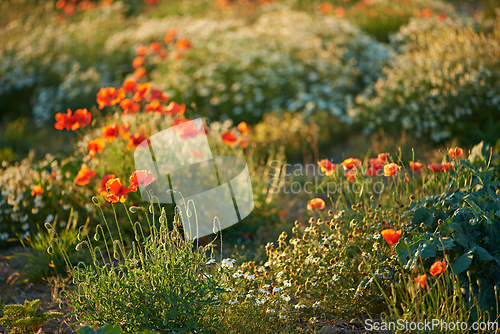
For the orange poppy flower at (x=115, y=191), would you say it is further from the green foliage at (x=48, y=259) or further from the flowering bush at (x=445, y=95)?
the flowering bush at (x=445, y=95)

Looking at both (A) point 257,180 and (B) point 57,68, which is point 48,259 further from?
(B) point 57,68

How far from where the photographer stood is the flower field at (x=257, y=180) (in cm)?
260

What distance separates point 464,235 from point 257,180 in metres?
2.15

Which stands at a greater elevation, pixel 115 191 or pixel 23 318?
pixel 115 191

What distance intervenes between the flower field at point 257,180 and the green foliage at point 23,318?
0.04 feet

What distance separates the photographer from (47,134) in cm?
733

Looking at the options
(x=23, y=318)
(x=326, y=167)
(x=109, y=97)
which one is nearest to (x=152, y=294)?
(x=23, y=318)

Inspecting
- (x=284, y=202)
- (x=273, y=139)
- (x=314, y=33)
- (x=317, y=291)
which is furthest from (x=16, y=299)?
(x=314, y=33)

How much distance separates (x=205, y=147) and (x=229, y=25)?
220 inches

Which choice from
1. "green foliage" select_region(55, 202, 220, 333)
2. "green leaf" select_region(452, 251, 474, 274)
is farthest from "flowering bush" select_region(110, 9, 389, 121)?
"green foliage" select_region(55, 202, 220, 333)

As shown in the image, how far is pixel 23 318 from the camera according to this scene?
2777mm

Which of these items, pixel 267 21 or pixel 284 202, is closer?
pixel 284 202

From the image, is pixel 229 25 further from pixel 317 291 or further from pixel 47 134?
pixel 317 291

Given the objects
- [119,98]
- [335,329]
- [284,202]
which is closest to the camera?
[335,329]
